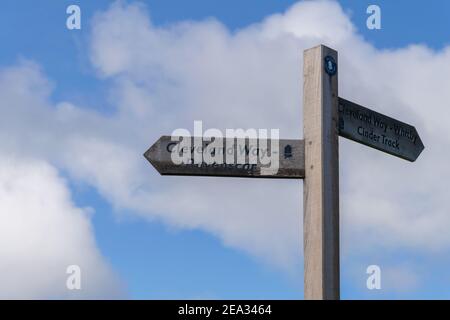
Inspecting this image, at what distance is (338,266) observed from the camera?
564 centimetres

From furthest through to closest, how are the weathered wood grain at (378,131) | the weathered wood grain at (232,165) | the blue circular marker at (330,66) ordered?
the weathered wood grain at (378,131), the blue circular marker at (330,66), the weathered wood grain at (232,165)

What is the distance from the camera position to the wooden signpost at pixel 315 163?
557 centimetres

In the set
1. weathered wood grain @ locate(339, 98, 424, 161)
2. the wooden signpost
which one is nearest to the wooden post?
the wooden signpost

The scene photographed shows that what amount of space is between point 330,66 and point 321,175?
0.72 m

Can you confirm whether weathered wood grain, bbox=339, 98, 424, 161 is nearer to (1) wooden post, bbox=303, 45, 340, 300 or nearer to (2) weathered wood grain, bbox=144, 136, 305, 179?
(1) wooden post, bbox=303, 45, 340, 300

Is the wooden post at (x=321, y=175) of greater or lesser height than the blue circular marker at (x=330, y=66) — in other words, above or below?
below

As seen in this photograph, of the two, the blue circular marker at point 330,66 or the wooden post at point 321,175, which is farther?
the blue circular marker at point 330,66

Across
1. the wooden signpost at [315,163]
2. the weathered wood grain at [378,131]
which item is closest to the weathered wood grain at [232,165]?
the wooden signpost at [315,163]

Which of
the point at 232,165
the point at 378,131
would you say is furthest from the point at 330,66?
the point at 232,165

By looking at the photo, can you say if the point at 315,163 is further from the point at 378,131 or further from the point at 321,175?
the point at 378,131

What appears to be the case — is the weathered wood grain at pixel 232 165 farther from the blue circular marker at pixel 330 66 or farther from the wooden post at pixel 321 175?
the blue circular marker at pixel 330 66

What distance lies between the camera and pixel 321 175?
18.5 ft
